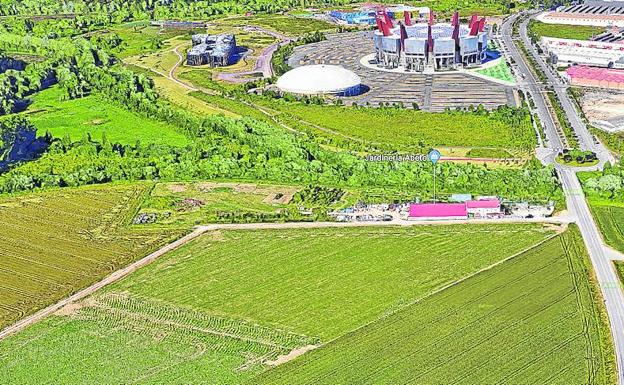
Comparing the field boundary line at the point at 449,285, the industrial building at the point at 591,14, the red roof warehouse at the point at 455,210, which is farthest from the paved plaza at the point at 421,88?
the industrial building at the point at 591,14

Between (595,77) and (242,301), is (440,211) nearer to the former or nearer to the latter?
(242,301)

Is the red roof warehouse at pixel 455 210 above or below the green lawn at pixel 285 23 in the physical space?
below

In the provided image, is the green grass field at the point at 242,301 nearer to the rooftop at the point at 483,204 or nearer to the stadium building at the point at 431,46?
the rooftop at the point at 483,204

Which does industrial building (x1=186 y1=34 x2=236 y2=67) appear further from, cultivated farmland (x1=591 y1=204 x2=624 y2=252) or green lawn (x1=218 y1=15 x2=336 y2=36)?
cultivated farmland (x1=591 y1=204 x2=624 y2=252)

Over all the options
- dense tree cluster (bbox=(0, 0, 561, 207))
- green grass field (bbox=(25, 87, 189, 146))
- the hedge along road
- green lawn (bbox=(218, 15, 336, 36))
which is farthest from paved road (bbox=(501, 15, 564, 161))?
green grass field (bbox=(25, 87, 189, 146))

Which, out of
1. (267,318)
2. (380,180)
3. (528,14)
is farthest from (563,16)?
(267,318)

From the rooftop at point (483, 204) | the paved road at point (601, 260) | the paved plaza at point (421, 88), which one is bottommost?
the paved road at point (601, 260)
